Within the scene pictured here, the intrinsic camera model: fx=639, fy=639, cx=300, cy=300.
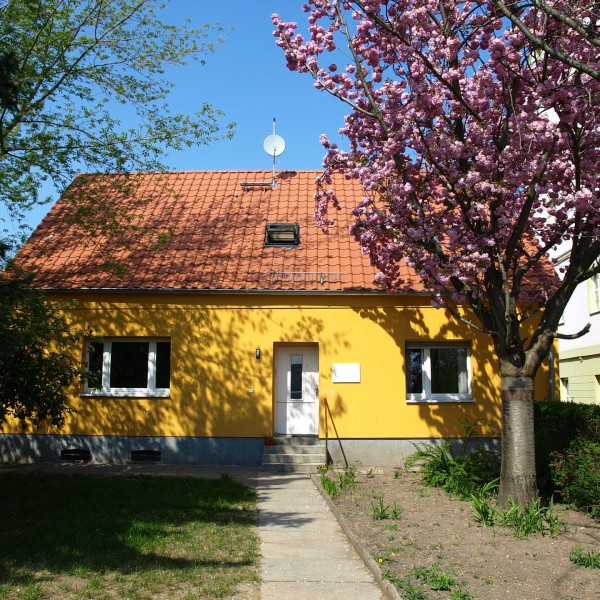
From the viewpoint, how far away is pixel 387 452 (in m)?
13.8

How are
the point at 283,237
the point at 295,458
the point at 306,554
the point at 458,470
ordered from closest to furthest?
the point at 306,554
the point at 458,470
the point at 295,458
the point at 283,237

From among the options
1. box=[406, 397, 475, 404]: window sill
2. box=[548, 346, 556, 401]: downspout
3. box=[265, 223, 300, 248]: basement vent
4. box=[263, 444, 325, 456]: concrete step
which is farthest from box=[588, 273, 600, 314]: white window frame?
box=[263, 444, 325, 456]: concrete step

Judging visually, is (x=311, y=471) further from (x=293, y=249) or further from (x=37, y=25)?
(x=37, y=25)

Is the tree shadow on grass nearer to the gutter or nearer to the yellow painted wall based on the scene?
the yellow painted wall

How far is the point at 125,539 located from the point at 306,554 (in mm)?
2104

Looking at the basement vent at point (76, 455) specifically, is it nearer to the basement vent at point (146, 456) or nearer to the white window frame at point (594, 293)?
the basement vent at point (146, 456)

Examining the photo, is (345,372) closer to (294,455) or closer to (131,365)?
(294,455)

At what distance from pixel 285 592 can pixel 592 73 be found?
530cm

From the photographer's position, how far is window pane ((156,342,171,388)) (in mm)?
14445

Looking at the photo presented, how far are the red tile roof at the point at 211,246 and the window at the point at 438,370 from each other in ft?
5.16

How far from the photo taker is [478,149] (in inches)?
351

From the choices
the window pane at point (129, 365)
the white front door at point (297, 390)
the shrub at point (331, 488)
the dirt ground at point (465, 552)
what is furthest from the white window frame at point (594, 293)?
the window pane at point (129, 365)

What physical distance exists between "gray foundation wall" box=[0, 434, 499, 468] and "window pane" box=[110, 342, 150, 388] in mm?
1251

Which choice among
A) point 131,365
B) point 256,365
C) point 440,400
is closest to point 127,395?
point 131,365
